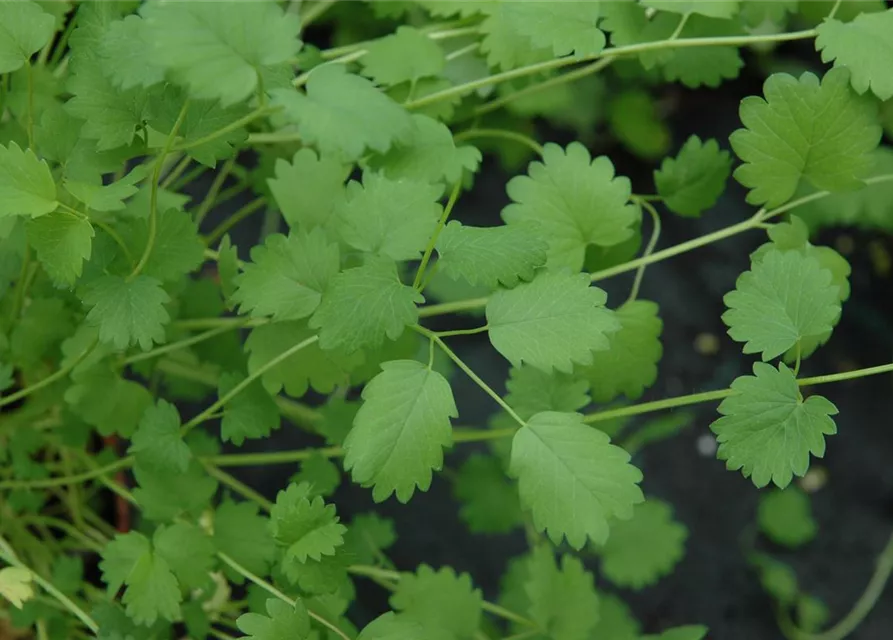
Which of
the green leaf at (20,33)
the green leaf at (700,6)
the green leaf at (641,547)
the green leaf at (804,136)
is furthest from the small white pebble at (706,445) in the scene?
the green leaf at (20,33)

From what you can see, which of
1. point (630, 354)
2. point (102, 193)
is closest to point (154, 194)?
point (102, 193)

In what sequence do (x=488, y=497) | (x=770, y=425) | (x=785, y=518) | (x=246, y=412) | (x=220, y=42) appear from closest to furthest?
(x=220, y=42)
(x=770, y=425)
(x=246, y=412)
(x=488, y=497)
(x=785, y=518)

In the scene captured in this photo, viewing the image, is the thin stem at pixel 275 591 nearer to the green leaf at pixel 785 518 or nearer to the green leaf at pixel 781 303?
the green leaf at pixel 781 303

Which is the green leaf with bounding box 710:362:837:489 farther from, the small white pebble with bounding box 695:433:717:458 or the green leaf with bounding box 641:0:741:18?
the small white pebble with bounding box 695:433:717:458

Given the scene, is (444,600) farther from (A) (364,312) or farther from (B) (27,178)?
(B) (27,178)

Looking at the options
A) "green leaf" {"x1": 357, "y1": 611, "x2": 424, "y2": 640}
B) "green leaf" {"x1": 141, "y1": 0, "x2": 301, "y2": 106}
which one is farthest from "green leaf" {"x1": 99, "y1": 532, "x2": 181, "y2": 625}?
"green leaf" {"x1": 141, "y1": 0, "x2": 301, "y2": 106}
